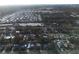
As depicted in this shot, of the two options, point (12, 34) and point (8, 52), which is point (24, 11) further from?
point (8, 52)

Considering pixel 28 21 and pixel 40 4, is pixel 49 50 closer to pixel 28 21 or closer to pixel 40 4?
pixel 28 21

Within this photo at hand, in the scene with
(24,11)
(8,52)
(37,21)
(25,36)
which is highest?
(24,11)

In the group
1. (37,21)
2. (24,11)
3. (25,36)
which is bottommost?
(25,36)

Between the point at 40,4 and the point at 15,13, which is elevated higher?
the point at 40,4

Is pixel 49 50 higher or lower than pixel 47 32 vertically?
lower

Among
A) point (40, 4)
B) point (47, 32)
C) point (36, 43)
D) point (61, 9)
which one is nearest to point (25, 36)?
point (36, 43)

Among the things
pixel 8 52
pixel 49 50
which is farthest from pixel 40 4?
pixel 8 52

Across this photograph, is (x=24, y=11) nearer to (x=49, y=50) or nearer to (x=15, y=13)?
(x=15, y=13)
